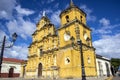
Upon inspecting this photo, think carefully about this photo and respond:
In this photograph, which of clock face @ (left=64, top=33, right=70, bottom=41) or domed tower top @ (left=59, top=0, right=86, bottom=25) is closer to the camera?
clock face @ (left=64, top=33, right=70, bottom=41)

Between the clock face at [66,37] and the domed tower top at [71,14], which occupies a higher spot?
the domed tower top at [71,14]

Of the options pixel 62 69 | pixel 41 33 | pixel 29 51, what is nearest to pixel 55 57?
pixel 62 69

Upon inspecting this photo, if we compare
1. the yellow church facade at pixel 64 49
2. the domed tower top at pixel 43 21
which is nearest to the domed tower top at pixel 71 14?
the yellow church facade at pixel 64 49

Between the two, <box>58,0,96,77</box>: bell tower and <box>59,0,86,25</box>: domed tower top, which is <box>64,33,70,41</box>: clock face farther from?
<box>59,0,86,25</box>: domed tower top

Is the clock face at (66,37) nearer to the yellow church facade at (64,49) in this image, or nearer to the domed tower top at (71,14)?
the yellow church facade at (64,49)

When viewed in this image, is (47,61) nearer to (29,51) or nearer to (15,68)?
(29,51)

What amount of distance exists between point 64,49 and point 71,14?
6065mm

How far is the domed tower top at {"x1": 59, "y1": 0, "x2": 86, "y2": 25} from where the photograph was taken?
20.0 m

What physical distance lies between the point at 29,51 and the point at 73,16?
46.5 feet

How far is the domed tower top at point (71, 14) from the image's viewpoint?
20016mm

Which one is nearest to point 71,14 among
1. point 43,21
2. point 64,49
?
point 64,49

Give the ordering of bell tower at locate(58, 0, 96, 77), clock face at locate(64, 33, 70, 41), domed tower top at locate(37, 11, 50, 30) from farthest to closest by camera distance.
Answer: domed tower top at locate(37, 11, 50, 30) < clock face at locate(64, 33, 70, 41) < bell tower at locate(58, 0, 96, 77)

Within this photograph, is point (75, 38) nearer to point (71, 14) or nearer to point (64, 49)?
point (64, 49)

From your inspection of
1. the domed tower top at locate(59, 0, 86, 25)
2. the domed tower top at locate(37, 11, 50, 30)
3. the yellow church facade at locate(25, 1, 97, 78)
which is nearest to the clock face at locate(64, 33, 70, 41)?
the yellow church facade at locate(25, 1, 97, 78)
